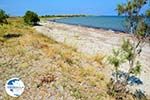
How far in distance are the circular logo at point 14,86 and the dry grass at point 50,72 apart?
647mm

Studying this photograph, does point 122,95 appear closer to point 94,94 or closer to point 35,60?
point 94,94

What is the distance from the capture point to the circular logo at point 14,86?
11.8 metres

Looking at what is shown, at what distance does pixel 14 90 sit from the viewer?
11906 mm

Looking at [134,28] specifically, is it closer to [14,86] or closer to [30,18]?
[14,86]

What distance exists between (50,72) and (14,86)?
309 centimetres

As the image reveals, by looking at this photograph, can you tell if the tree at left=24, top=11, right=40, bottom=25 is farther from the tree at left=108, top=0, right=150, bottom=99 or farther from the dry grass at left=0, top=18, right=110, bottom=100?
the tree at left=108, top=0, right=150, bottom=99

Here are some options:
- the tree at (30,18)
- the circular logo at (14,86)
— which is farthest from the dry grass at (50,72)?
the tree at (30,18)

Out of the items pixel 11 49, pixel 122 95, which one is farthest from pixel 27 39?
pixel 122 95

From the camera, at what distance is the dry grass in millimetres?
13344

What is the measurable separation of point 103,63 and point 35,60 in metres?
4.68

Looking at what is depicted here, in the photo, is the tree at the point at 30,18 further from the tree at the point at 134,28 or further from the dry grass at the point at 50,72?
the tree at the point at 134,28

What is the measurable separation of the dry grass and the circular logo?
65cm

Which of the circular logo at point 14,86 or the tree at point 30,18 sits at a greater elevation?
the circular logo at point 14,86

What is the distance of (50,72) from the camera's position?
14859 mm
